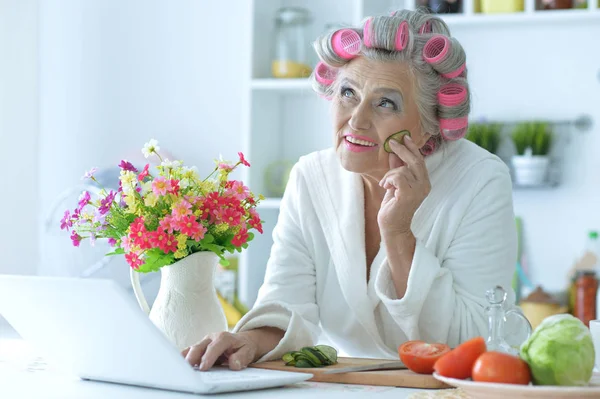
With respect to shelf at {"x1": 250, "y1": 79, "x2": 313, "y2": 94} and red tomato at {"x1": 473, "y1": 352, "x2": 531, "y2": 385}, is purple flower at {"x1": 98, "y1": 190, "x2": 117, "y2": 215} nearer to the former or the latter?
red tomato at {"x1": 473, "y1": 352, "x2": 531, "y2": 385}

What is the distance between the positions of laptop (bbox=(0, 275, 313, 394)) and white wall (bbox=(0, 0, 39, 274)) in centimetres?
246

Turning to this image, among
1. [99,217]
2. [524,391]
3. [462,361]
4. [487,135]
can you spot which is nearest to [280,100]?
[487,135]

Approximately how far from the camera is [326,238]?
2.02 meters

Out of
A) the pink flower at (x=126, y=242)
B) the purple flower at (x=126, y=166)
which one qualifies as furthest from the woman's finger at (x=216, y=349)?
the purple flower at (x=126, y=166)

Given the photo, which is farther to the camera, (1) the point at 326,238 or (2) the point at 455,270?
(1) the point at 326,238

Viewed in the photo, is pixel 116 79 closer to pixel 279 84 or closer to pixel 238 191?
pixel 279 84

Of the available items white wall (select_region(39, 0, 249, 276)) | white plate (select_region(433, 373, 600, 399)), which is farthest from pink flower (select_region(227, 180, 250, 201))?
white wall (select_region(39, 0, 249, 276))

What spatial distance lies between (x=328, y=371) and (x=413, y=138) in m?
0.66

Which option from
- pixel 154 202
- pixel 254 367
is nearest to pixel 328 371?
pixel 254 367

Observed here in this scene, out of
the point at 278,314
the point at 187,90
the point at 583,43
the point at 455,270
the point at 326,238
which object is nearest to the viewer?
the point at 278,314

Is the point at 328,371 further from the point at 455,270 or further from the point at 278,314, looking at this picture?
the point at 455,270

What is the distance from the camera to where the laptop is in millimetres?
1199

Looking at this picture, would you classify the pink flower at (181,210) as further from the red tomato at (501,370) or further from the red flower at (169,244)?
the red tomato at (501,370)

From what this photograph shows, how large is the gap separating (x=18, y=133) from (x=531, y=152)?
2.01 meters
